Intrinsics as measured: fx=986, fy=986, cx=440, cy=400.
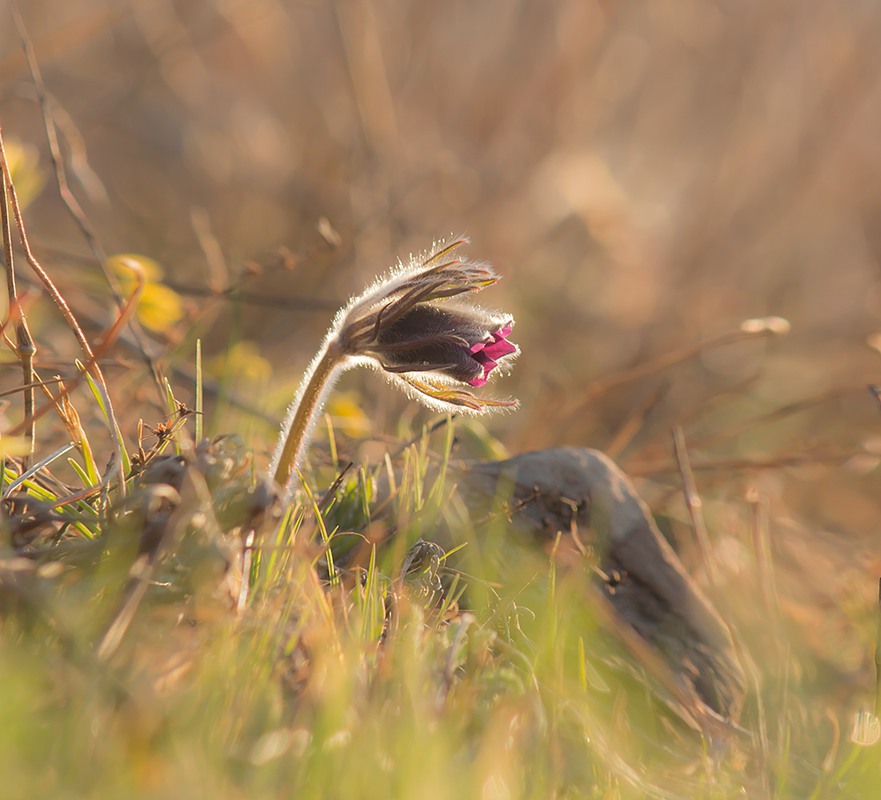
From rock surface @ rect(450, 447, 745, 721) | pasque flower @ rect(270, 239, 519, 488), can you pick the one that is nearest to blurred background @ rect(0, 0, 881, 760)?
rock surface @ rect(450, 447, 745, 721)

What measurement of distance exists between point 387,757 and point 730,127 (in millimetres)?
6345

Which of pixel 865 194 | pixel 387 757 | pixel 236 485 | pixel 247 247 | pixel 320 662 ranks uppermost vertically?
pixel 865 194

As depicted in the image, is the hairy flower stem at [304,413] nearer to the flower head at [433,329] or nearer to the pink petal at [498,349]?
the flower head at [433,329]

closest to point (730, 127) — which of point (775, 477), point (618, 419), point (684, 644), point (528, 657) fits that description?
point (618, 419)

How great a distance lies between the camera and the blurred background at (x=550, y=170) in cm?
534

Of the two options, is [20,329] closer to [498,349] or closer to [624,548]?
[498,349]

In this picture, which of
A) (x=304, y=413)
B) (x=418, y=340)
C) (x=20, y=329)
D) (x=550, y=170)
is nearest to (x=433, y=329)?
(x=418, y=340)

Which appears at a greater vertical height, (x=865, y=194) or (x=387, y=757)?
(x=865, y=194)

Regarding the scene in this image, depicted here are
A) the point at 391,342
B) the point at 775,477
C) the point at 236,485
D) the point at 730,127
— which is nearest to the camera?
the point at 236,485

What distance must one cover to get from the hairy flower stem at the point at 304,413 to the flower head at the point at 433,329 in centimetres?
3

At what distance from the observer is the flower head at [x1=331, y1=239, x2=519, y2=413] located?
5.63ft

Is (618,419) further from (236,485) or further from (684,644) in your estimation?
(236,485)

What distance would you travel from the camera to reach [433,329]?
1.73 m

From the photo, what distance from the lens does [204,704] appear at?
3.95ft
